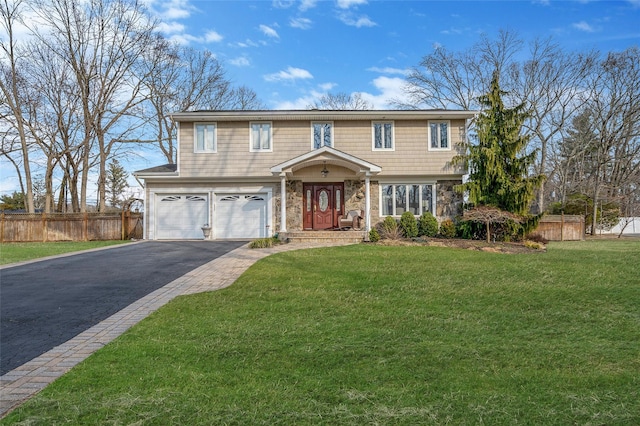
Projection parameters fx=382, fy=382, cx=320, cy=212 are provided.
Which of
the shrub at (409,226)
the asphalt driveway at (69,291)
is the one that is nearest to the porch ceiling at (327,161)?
the shrub at (409,226)

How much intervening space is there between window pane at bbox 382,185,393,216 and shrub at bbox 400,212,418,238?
4.22ft

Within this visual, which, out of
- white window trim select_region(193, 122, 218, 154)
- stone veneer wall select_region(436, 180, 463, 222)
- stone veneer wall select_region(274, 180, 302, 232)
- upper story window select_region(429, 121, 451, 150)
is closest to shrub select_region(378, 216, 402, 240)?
stone veneer wall select_region(436, 180, 463, 222)

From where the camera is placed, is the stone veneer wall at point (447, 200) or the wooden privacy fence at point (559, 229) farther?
the wooden privacy fence at point (559, 229)

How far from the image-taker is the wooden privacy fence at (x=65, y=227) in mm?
17750

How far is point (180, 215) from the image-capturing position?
16750 mm

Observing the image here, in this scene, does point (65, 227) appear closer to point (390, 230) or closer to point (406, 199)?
point (390, 230)

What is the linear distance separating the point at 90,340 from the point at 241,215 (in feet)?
42.0

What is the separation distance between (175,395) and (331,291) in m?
3.63

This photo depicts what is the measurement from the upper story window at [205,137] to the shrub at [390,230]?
7821 millimetres

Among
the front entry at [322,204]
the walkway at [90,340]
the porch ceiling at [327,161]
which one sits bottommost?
the walkway at [90,340]

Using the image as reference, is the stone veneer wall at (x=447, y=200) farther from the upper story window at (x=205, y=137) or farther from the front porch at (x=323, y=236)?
the upper story window at (x=205, y=137)

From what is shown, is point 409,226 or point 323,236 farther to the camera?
point 409,226

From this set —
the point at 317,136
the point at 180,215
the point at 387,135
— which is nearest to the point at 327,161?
the point at 317,136

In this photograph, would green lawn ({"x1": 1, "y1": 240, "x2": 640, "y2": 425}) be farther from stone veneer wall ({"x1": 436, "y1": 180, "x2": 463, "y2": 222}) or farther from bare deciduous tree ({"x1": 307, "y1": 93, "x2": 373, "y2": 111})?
bare deciduous tree ({"x1": 307, "y1": 93, "x2": 373, "y2": 111})
